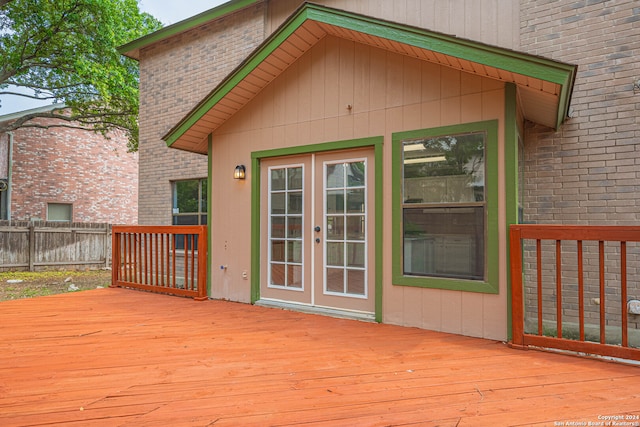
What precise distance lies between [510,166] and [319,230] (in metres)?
2.14

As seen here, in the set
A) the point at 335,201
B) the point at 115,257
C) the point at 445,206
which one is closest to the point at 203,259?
the point at 115,257

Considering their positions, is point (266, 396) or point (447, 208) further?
point (447, 208)

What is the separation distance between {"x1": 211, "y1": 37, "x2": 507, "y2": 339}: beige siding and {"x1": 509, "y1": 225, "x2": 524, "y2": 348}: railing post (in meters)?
0.12

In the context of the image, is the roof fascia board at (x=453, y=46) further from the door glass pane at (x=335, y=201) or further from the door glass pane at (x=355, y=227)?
the door glass pane at (x=355, y=227)

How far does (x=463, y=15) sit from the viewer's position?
15.6ft

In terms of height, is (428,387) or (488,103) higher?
(488,103)

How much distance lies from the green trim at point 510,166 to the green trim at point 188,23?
5031 millimetres

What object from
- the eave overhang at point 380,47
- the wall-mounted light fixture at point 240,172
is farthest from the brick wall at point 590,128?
the wall-mounted light fixture at point 240,172

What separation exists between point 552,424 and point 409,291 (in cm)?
191

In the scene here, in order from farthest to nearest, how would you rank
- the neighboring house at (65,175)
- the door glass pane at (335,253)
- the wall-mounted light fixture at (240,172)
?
the neighboring house at (65,175), the wall-mounted light fixture at (240,172), the door glass pane at (335,253)

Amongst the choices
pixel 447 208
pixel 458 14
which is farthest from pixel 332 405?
pixel 458 14

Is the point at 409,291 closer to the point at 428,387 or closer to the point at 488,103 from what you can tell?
the point at 428,387

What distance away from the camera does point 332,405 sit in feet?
6.75

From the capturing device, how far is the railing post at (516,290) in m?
3.09
